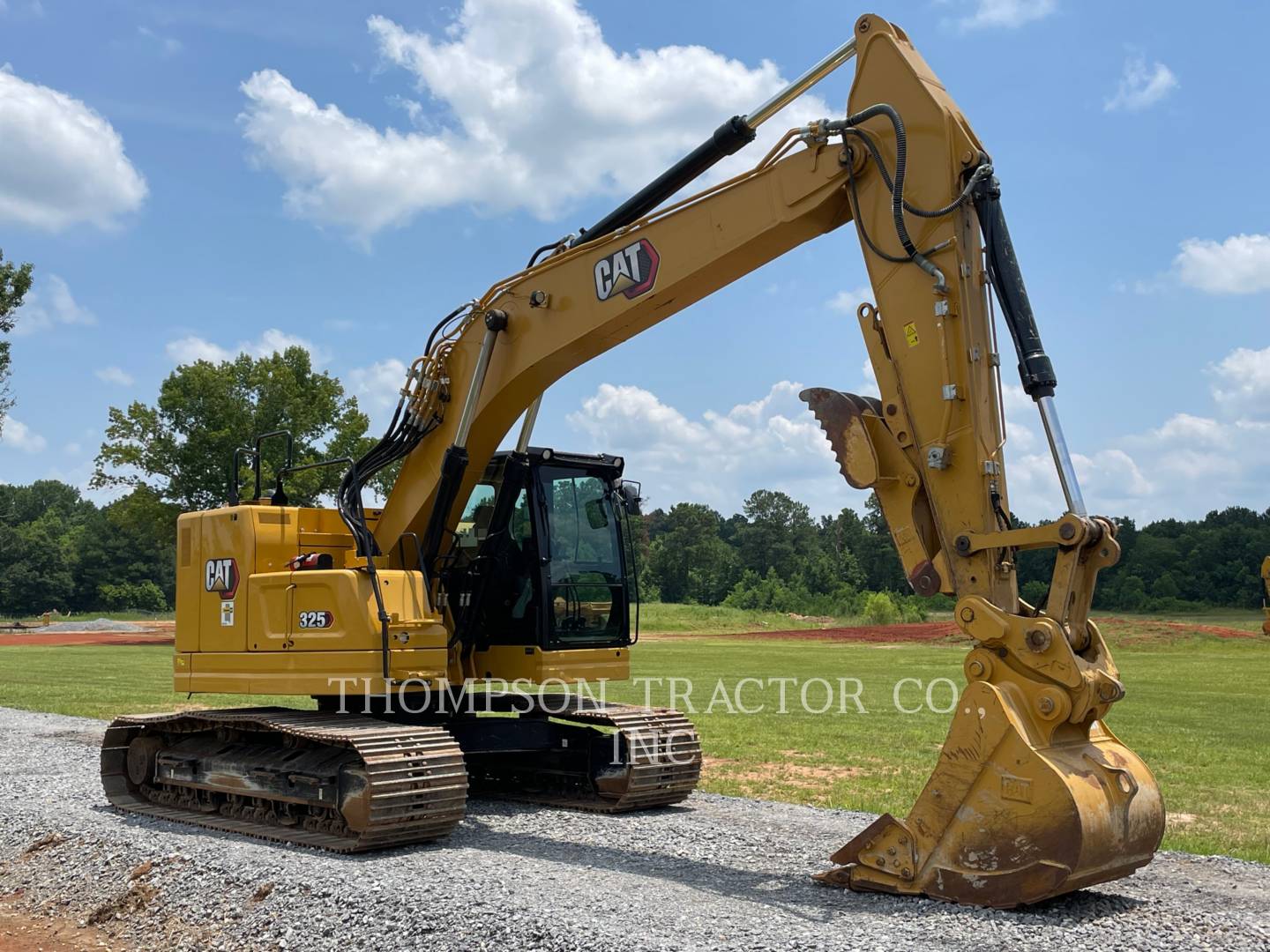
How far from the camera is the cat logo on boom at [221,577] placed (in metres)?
11.0

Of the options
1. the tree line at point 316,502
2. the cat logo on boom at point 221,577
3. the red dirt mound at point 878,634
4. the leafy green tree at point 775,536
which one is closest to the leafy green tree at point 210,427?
the tree line at point 316,502

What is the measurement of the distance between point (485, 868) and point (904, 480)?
3910 millimetres

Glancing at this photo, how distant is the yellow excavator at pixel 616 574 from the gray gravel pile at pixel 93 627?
61041mm

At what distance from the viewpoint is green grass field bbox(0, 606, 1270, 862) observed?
13047 mm

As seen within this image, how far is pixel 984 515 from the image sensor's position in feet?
24.1

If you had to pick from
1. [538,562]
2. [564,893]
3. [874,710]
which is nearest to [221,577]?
[538,562]

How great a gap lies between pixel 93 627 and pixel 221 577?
6393cm

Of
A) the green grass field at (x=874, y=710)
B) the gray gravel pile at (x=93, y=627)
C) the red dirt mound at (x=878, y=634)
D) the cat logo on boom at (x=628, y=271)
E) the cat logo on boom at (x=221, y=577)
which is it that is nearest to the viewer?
the cat logo on boom at (x=628, y=271)

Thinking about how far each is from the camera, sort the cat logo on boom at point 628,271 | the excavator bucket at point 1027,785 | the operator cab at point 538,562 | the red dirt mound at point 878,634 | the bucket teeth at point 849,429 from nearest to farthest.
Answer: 1. the excavator bucket at point 1027,785
2. the bucket teeth at point 849,429
3. the cat logo on boom at point 628,271
4. the operator cab at point 538,562
5. the red dirt mound at point 878,634

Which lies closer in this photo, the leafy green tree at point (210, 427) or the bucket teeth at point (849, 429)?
the bucket teeth at point (849, 429)

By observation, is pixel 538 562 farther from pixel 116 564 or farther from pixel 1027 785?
pixel 116 564

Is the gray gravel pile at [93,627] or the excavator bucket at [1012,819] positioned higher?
the excavator bucket at [1012,819]

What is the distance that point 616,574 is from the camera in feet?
36.8

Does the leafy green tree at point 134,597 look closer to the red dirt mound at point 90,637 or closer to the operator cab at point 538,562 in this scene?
the red dirt mound at point 90,637
